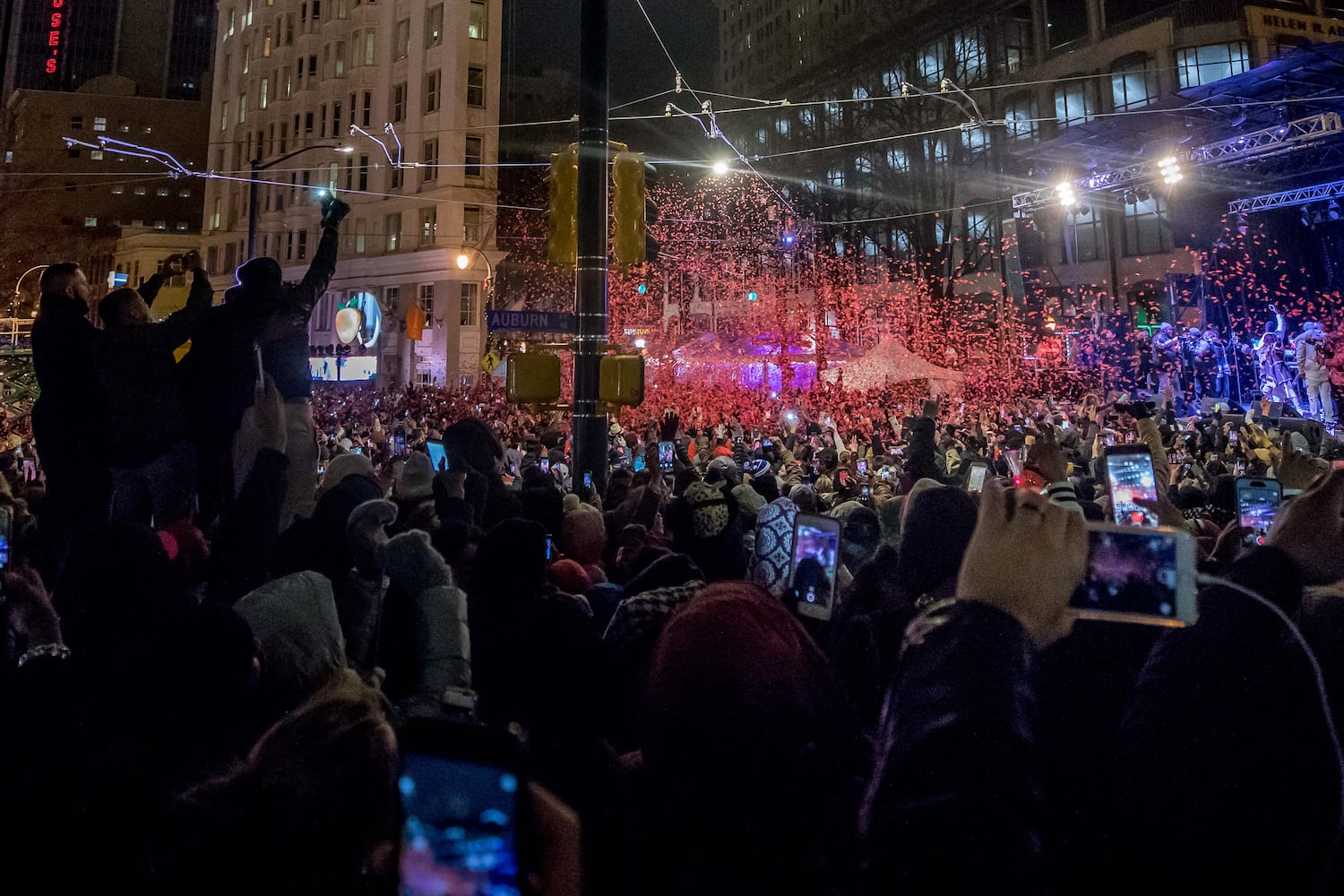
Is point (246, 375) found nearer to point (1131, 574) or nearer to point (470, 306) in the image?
point (1131, 574)

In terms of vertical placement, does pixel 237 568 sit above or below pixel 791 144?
below

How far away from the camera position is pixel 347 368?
47281 mm

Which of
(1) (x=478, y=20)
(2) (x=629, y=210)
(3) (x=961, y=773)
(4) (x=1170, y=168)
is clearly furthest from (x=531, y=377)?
(1) (x=478, y=20)

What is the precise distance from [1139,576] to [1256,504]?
3516 mm

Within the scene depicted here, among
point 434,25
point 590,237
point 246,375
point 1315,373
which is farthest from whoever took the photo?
point 434,25

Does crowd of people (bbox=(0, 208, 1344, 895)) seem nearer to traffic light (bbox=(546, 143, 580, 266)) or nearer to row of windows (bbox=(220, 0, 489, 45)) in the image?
traffic light (bbox=(546, 143, 580, 266))

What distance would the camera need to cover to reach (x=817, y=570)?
11.0ft

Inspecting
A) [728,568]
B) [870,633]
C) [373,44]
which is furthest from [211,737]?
[373,44]

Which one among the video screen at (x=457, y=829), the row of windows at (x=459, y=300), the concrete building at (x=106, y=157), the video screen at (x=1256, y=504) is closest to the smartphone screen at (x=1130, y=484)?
the video screen at (x=1256, y=504)

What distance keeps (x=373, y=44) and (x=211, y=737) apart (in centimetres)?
5623

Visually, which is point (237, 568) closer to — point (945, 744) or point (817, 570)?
point (817, 570)

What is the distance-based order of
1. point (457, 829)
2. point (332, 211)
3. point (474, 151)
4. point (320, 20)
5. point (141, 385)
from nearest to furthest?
point (457, 829)
point (141, 385)
point (332, 211)
point (474, 151)
point (320, 20)

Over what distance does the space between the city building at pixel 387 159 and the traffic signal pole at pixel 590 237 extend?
36.1m

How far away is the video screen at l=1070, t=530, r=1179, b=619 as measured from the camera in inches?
75.4
